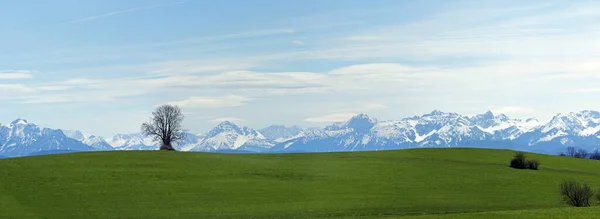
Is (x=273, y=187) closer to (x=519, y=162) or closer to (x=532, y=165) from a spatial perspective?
(x=519, y=162)

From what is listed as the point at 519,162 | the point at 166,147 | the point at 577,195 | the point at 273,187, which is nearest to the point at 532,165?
the point at 519,162

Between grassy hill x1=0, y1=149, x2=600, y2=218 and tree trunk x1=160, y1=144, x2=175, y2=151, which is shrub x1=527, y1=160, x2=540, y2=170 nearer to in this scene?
grassy hill x1=0, y1=149, x2=600, y2=218

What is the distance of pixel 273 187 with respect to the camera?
3260 inches

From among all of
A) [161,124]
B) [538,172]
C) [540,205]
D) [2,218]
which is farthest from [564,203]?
[161,124]

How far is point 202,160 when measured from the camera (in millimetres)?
105062

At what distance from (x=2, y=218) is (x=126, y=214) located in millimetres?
11509

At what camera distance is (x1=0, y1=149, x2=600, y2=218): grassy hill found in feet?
217

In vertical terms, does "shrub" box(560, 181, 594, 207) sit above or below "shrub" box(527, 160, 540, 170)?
below

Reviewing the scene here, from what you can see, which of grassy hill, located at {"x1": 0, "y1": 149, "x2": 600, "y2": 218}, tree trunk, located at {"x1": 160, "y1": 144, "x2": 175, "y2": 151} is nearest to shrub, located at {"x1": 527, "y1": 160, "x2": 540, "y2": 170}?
grassy hill, located at {"x1": 0, "y1": 149, "x2": 600, "y2": 218}

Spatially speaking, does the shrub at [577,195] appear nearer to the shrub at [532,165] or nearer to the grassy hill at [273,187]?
the grassy hill at [273,187]

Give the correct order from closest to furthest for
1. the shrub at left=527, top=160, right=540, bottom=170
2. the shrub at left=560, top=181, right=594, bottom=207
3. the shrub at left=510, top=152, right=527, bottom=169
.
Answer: the shrub at left=560, top=181, right=594, bottom=207, the shrub at left=527, top=160, right=540, bottom=170, the shrub at left=510, top=152, right=527, bottom=169

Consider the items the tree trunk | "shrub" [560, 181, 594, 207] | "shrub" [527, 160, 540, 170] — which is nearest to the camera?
"shrub" [560, 181, 594, 207]

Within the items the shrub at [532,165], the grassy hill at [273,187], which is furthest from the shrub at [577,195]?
the shrub at [532,165]

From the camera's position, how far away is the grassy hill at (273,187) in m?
66.0
